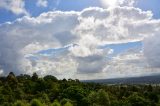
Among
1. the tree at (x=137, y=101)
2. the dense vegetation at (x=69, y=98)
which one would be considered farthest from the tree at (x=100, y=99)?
the tree at (x=137, y=101)

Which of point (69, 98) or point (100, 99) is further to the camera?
point (69, 98)

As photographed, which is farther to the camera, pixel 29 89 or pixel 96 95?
pixel 29 89

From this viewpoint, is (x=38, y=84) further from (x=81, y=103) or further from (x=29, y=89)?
(x=81, y=103)

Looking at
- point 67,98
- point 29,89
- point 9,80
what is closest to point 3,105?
point 67,98

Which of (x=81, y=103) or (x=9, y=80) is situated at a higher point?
(x=9, y=80)

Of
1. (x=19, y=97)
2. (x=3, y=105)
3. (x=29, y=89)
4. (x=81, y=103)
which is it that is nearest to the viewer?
(x=3, y=105)

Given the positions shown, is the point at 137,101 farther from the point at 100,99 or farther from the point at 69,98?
the point at 69,98

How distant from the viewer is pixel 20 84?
636 feet

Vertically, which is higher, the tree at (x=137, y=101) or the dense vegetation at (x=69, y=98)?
the dense vegetation at (x=69, y=98)

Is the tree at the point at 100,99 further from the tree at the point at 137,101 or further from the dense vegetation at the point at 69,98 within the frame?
the tree at the point at 137,101

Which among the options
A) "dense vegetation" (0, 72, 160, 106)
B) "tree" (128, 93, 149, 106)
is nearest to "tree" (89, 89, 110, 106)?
"dense vegetation" (0, 72, 160, 106)

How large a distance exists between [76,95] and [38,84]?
154 feet

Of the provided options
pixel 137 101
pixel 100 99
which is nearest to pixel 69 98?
pixel 100 99

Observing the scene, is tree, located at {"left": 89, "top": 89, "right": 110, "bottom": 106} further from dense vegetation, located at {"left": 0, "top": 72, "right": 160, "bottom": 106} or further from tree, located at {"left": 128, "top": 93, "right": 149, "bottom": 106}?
tree, located at {"left": 128, "top": 93, "right": 149, "bottom": 106}
